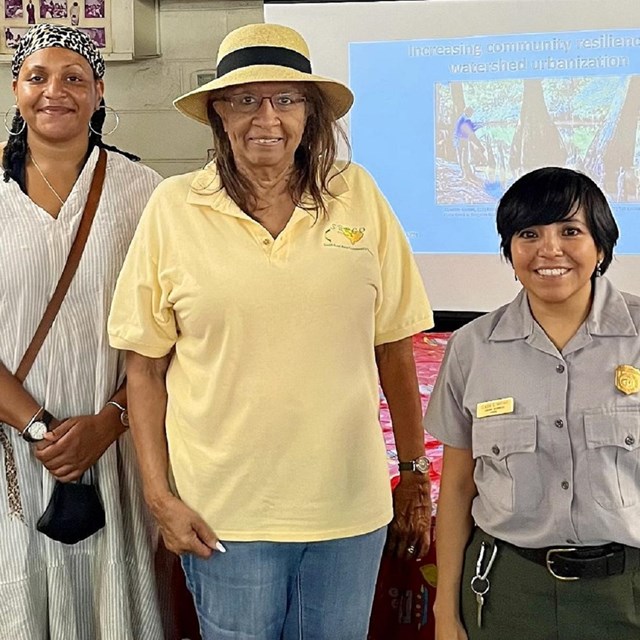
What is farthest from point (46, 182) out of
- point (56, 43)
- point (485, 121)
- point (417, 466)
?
point (485, 121)

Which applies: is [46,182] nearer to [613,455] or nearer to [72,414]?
[72,414]

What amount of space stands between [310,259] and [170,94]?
107 inches

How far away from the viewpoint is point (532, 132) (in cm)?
353

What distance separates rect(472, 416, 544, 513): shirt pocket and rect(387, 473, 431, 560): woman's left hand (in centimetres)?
21

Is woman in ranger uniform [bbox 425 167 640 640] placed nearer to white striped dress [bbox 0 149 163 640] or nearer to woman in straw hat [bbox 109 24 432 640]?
woman in straw hat [bbox 109 24 432 640]

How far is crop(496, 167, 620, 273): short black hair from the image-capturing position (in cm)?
137

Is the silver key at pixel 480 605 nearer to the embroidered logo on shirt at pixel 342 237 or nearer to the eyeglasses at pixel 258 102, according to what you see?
the embroidered logo on shirt at pixel 342 237

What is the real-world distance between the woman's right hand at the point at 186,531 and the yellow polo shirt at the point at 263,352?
16mm

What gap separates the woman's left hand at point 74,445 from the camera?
1.63 metres

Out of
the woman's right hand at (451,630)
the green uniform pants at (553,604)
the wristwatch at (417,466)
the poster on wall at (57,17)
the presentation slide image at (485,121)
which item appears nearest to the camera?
the green uniform pants at (553,604)

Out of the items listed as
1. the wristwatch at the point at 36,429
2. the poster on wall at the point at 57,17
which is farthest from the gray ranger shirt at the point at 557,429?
the poster on wall at the point at 57,17

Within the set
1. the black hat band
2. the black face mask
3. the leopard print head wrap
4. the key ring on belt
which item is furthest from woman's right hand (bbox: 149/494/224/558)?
the leopard print head wrap

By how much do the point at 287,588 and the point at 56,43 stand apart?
1047mm

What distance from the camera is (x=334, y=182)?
4.81 ft
